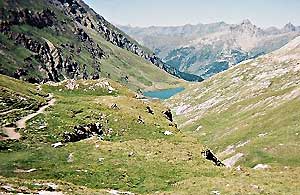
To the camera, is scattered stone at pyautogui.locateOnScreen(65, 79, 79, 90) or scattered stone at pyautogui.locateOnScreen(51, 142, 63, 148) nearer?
scattered stone at pyautogui.locateOnScreen(51, 142, 63, 148)

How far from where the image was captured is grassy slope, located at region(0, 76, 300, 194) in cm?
4488

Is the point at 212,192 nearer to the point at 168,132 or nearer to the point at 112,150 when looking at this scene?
the point at 112,150

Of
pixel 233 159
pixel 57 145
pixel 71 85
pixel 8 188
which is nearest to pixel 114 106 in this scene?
pixel 57 145

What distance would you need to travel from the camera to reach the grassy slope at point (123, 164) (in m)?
44.9

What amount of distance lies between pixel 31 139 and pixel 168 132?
22.7m

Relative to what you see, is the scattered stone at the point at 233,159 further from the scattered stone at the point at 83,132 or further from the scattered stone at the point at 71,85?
the scattered stone at the point at 83,132

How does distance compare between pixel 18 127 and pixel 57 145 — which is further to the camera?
pixel 18 127

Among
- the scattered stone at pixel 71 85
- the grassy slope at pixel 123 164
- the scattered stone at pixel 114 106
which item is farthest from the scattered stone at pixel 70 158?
the scattered stone at pixel 71 85

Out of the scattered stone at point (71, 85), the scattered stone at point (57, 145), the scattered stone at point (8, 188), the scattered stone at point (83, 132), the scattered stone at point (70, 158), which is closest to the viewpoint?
the scattered stone at point (8, 188)

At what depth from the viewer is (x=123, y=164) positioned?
5178 cm

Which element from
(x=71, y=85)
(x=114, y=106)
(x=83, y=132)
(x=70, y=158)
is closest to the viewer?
(x=70, y=158)

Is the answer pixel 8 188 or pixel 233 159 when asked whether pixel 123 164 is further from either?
pixel 233 159

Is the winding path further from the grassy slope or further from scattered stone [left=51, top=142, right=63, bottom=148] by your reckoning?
scattered stone [left=51, top=142, right=63, bottom=148]

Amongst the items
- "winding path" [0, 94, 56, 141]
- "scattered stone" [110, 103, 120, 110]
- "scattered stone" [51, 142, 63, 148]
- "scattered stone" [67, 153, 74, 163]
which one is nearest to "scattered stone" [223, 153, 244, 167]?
"scattered stone" [110, 103, 120, 110]
